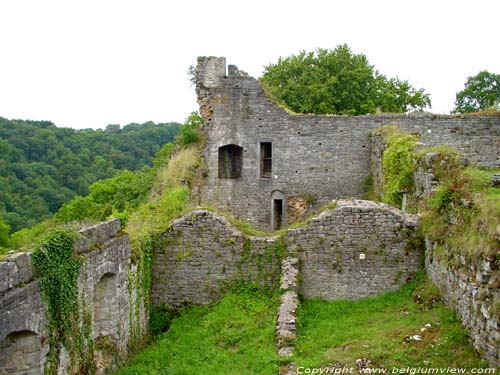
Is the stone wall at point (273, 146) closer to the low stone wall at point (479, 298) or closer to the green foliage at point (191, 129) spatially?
the green foliage at point (191, 129)

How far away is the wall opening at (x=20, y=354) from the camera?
8.46 meters

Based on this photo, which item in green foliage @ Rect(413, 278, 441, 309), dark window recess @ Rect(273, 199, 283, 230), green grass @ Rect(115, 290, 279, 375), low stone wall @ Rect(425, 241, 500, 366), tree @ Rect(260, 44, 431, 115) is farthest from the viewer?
tree @ Rect(260, 44, 431, 115)

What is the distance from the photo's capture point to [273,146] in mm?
21219

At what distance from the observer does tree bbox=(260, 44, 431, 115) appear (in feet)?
89.9

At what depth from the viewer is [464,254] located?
1020cm

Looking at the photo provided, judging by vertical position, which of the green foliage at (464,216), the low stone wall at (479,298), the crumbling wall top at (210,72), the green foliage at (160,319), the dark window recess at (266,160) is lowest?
the green foliage at (160,319)

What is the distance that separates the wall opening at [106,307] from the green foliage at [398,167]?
8.03 m

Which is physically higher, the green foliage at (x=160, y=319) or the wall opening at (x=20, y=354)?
the wall opening at (x=20, y=354)

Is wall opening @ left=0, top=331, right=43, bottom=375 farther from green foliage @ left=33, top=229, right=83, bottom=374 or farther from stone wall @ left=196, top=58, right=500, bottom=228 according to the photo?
stone wall @ left=196, top=58, right=500, bottom=228

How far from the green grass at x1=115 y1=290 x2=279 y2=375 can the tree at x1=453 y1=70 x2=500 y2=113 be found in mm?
28290

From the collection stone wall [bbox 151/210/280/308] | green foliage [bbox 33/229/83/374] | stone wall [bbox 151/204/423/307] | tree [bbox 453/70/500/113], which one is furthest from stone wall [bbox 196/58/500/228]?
tree [bbox 453/70/500/113]


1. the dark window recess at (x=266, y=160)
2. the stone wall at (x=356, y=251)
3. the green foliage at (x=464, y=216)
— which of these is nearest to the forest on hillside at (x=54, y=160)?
the dark window recess at (x=266, y=160)

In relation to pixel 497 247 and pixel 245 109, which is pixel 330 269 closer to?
pixel 497 247

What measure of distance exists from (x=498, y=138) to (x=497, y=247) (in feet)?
39.5
